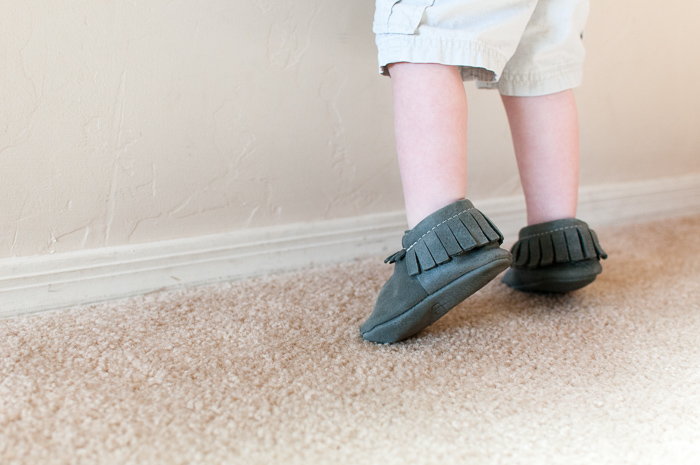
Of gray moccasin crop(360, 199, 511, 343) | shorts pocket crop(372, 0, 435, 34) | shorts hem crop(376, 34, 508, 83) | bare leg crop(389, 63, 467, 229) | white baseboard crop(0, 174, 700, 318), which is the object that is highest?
shorts pocket crop(372, 0, 435, 34)

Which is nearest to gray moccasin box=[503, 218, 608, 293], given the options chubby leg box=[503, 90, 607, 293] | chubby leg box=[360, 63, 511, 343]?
chubby leg box=[503, 90, 607, 293]

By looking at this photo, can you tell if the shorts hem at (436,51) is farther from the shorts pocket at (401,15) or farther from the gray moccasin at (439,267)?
the gray moccasin at (439,267)

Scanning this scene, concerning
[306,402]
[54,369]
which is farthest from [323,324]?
[54,369]

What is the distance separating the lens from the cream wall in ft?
2.07

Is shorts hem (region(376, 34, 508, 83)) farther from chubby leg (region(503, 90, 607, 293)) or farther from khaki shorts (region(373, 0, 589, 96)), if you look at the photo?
chubby leg (region(503, 90, 607, 293))

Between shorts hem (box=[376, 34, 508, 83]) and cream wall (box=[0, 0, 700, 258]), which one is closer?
shorts hem (box=[376, 34, 508, 83])

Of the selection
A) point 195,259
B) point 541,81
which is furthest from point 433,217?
point 195,259

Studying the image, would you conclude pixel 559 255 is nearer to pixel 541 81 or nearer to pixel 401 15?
pixel 541 81

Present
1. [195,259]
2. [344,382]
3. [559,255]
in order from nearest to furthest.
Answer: [344,382]
[559,255]
[195,259]

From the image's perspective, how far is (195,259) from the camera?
75cm

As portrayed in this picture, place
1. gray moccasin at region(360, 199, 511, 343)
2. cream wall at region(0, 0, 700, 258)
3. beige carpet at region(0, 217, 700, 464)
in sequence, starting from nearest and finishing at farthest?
beige carpet at region(0, 217, 700, 464)
gray moccasin at region(360, 199, 511, 343)
cream wall at region(0, 0, 700, 258)

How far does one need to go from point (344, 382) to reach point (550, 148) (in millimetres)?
429

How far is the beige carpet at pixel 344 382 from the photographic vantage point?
0.38 metres

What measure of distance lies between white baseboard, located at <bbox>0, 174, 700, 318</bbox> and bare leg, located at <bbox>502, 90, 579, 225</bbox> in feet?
0.90
